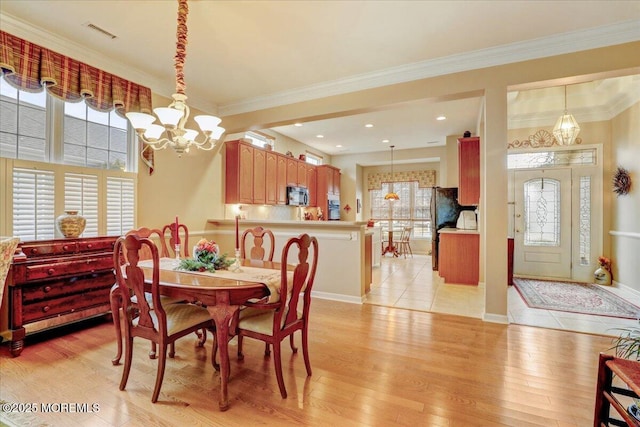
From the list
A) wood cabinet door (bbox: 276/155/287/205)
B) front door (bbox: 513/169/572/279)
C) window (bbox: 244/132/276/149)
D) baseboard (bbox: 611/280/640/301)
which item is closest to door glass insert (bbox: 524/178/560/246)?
front door (bbox: 513/169/572/279)

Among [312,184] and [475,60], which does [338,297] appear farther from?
[312,184]

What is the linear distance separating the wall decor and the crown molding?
2657mm

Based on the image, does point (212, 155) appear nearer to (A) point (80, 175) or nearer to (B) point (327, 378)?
(A) point (80, 175)

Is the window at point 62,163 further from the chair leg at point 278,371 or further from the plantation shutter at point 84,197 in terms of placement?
the chair leg at point 278,371

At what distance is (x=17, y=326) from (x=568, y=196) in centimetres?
778

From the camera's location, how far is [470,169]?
508 centimetres

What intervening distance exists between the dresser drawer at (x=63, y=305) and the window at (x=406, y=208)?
777cm

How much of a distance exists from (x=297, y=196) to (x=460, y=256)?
364cm

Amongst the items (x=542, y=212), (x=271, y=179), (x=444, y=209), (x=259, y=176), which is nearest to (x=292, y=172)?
(x=271, y=179)

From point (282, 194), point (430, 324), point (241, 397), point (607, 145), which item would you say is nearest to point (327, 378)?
point (241, 397)

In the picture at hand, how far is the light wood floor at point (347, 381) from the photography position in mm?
1747

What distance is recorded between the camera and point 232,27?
9.30 feet

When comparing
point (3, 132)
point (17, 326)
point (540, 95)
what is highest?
point (540, 95)

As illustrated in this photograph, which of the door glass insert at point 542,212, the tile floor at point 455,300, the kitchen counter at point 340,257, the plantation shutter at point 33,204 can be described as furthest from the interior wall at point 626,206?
the plantation shutter at point 33,204
